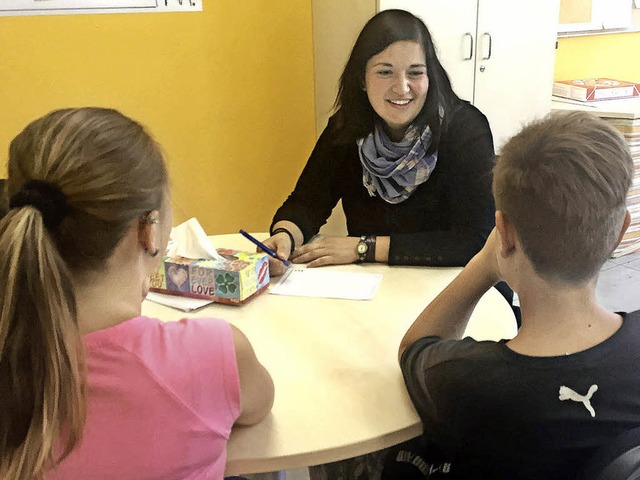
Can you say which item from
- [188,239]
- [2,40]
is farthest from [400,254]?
[2,40]

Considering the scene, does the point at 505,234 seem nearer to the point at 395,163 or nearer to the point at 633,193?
the point at 395,163

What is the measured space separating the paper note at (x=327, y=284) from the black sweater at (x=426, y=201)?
129 mm

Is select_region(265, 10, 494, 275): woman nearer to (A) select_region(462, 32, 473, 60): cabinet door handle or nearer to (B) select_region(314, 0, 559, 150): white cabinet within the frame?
(B) select_region(314, 0, 559, 150): white cabinet

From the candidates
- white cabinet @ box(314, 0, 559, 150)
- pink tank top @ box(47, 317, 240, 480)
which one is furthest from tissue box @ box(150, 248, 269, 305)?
white cabinet @ box(314, 0, 559, 150)

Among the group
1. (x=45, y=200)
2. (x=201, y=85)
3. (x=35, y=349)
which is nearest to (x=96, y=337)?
(x=35, y=349)

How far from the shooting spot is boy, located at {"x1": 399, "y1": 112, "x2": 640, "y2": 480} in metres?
0.89

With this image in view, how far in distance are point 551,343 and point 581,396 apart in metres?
0.08

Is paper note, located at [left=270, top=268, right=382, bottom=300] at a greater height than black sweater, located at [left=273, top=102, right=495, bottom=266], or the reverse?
black sweater, located at [left=273, top=102, right=495, bottom=266]

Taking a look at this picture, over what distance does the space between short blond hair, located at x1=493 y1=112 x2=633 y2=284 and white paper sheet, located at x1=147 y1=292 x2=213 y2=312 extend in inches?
27.2

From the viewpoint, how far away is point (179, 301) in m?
1.41

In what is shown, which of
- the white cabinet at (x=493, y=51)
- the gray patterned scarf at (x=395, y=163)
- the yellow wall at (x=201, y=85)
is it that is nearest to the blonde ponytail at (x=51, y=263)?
the gray patterned scarf at (x=395, y=163)

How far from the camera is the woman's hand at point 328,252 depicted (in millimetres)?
1625

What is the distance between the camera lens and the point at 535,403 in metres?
0.89

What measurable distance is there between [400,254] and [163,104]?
136cm
